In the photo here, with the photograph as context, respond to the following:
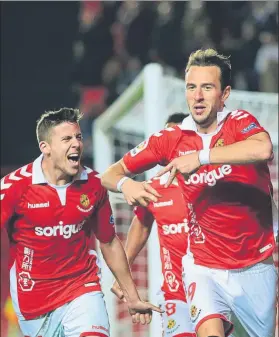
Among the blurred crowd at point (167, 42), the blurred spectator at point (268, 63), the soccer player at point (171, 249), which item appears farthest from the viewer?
the blurred crowd at point (167, 42)

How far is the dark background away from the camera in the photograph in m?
13.6

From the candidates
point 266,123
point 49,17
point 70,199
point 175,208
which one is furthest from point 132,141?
point 49,17

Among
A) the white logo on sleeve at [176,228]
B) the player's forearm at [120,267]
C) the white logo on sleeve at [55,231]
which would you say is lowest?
the player's forearm at [120,267]

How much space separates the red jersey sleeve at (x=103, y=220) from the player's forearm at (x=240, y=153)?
1083mm

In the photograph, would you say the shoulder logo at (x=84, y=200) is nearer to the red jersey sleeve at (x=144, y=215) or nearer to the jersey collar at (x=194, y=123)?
the jersey collar at (x=194, y=123)

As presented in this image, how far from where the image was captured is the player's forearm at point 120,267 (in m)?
6.14

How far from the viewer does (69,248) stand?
601 cm

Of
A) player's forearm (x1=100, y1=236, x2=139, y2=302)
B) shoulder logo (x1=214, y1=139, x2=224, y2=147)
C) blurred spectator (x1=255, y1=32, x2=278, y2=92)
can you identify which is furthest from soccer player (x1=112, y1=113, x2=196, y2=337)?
blurred spectator (x1=255, y1=32, x2=278, y2=92)

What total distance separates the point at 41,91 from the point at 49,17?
101 centimetres

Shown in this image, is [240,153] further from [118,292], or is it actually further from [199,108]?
[118,292]

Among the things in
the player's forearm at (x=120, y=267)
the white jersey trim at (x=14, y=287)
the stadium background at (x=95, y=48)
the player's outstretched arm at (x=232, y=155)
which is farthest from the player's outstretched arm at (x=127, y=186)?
the stadium background at (x=95, y=48)

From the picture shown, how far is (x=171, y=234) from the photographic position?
21.5 feet

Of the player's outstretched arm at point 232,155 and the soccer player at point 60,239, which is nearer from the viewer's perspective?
the player's outstretched arm at point 232,155

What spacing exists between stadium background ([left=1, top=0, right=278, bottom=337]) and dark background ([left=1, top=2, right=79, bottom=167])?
1 centimetres
